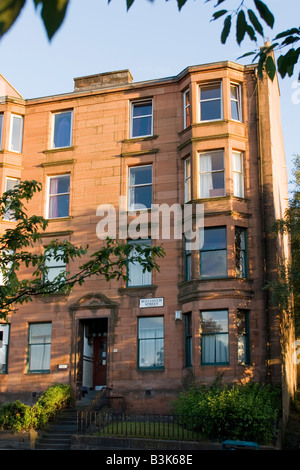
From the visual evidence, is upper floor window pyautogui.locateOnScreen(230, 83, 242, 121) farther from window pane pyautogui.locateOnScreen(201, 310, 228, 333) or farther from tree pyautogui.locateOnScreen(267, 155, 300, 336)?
window pane pyautogui.locateOnScreen(201, 310, 228, 333)

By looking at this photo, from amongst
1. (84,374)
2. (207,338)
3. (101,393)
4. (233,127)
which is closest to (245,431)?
(207,338)

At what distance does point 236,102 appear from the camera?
1039 inches

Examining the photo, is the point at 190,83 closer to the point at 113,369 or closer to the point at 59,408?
the point at 113,369

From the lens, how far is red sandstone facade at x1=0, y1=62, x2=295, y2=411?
23.5 metres

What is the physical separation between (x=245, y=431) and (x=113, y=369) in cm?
737

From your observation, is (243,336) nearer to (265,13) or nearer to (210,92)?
(210,92)

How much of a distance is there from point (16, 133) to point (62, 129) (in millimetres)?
2378

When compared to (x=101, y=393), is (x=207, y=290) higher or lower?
higher

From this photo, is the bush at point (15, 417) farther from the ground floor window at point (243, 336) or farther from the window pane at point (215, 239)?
the window pane at point (215, 239)

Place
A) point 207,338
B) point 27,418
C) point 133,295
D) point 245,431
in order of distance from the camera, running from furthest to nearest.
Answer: point 133,295
point 207,338
point 27,418
point 245,431

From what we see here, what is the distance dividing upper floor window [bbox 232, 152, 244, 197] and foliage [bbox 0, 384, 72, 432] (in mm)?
11247

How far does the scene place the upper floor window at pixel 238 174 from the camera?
82.5ft

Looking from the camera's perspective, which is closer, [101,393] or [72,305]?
[101,393]

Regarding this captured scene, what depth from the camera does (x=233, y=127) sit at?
25.6 meters
